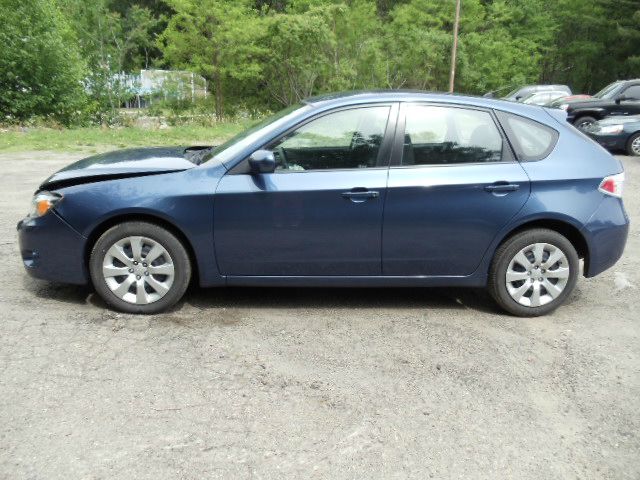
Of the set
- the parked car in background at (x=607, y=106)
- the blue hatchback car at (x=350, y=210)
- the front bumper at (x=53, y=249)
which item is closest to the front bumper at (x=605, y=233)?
the blue hatchback car at (x=350, y=210)

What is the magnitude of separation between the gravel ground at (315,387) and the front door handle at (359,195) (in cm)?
90

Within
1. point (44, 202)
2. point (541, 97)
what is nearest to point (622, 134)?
point (541, 97)

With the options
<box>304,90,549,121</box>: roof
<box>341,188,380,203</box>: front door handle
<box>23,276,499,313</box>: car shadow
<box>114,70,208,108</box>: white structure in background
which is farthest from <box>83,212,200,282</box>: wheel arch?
<box>114,70,208,108</box>: white structure in background

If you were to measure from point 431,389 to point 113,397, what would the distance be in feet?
5.86

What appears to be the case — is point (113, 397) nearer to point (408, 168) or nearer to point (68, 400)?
point (68, 400)

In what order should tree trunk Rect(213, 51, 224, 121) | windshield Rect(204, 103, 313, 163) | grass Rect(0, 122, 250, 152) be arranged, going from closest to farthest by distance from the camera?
windshield Rect(204, 103, 313, 163) < grass Rect(0, 122, 250, 152) < tree trunk Rect(213, 51, 224, 121)

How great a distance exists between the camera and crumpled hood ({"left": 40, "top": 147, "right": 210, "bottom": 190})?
4.43m

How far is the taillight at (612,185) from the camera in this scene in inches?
181

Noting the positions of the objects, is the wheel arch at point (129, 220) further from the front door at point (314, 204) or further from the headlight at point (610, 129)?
the headlight at point (610, 129)

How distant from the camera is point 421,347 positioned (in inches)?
161

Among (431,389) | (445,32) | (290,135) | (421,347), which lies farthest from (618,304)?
(445,32)

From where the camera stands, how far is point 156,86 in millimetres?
24953

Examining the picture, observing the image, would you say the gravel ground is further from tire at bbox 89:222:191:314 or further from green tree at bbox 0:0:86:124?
green tree at bbox 0:0:86:124

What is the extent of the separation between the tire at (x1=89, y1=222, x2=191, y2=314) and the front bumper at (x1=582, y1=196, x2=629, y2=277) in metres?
3.03
